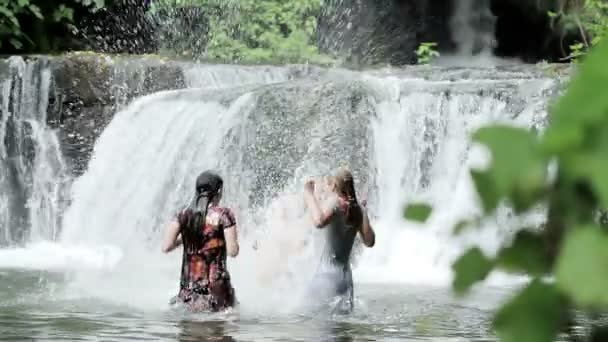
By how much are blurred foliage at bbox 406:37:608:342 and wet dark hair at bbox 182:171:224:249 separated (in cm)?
717

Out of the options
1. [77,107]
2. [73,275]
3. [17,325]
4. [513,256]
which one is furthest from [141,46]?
[513,256]

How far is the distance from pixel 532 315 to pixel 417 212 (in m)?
0.19

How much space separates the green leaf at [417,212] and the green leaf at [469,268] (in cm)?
9

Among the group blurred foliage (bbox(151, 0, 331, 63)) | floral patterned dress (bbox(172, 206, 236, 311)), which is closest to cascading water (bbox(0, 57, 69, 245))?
Result: blurred foliage (bbox(151, 0, 331, 63))

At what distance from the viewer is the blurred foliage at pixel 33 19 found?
1970 centimetres

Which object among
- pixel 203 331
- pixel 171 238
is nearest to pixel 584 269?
pixel 203 331

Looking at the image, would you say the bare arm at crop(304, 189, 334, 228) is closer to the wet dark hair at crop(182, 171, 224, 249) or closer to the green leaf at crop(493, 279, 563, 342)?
the wet dark hair at crop(182, 171, 224, 249)

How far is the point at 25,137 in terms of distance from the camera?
58.6 ft

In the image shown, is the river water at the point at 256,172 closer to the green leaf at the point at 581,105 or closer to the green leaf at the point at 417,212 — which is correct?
the green leaf at the point at 417,212

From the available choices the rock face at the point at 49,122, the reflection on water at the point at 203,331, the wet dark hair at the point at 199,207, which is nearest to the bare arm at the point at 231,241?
the wet dark hair at the point at 199,207

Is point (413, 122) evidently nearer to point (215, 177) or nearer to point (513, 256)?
point (215, 177)

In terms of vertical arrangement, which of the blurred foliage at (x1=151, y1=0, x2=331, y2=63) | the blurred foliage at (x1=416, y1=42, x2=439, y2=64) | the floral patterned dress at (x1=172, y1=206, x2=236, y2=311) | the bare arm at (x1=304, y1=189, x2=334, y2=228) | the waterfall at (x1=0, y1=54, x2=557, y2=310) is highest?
the blurred foliage at (x1=151, y1=0, x2=331, y2=63)

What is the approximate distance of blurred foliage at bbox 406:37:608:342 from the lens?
2.88ft

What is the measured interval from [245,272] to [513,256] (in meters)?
11.4
